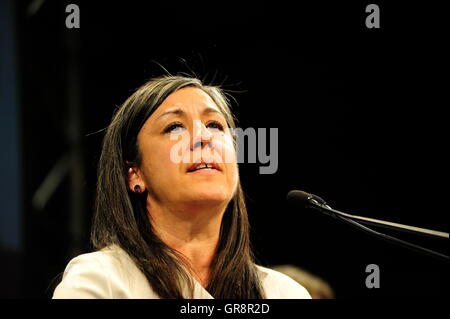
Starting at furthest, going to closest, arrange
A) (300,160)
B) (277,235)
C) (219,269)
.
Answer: (277,235), (300,160), (219,269)

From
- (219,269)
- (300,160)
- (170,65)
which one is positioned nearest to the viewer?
(219,269)

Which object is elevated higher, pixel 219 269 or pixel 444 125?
pixel 444 125

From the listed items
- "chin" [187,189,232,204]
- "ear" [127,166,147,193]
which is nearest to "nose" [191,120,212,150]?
"chin" [187,189,232,204]

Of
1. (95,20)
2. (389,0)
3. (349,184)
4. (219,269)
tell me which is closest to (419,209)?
(349,184)

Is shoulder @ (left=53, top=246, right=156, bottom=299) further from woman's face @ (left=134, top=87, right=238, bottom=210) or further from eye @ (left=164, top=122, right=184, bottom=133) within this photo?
eye @ (left=164, top=122, right=184, bottom=133)

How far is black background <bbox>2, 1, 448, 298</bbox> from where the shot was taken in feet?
7.01

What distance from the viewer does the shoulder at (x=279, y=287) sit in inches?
71.7

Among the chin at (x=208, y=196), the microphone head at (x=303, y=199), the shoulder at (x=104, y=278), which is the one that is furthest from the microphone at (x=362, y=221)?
the shoulder at (x=104, y=278)

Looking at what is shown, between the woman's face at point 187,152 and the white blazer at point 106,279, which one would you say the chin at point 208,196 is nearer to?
the woman's face at point 187,152

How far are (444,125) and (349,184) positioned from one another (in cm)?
55

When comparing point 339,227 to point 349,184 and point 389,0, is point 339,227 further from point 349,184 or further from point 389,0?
point 389,0

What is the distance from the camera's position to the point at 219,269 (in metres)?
1.80

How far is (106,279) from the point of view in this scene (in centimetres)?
149

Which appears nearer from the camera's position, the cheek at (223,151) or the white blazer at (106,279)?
the white blazer at (106,279)
